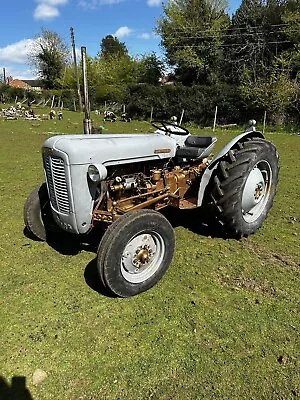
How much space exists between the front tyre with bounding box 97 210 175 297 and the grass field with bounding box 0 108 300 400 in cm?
14

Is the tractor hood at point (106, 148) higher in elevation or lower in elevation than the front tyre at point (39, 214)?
higher

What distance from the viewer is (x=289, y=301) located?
2994 mm

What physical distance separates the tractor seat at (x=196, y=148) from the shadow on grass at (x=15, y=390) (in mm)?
2854

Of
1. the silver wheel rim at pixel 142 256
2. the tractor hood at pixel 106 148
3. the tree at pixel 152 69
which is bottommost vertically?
the silver wheel rim at pixel 142 256

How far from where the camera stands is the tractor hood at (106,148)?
3.04 metres

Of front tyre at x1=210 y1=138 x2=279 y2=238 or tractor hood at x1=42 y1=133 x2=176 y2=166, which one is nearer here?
tractor hood at x1=42 y1=133 x2=176 y2=166

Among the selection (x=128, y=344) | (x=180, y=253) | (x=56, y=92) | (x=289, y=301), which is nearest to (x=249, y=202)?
(x=180, y=253)

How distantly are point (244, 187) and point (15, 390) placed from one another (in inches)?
115

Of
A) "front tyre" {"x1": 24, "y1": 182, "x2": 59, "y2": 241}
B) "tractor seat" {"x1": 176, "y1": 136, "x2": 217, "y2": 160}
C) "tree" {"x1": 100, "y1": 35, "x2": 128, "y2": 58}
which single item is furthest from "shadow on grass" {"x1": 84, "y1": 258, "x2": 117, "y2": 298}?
"tree" {"x1": 100, "y1": 35, "x2": 128, "y2": 58}

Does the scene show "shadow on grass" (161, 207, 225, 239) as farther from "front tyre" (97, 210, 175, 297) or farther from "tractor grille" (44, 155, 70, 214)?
"tractor grille" (44, 155, 70, 214)

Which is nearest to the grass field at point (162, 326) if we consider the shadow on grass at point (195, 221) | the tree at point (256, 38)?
the shadow on grass at point (195, 221)

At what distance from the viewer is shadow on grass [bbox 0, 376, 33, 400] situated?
211cm

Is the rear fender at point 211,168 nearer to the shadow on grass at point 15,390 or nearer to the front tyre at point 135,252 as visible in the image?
the front tyre at point 135,252

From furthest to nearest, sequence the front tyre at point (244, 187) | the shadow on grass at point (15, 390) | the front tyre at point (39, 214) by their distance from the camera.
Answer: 1. the front tyre at point (39, 214)
2. the front tyre at point (244, 187)
3. the shadow on grass at point (15, 390)
